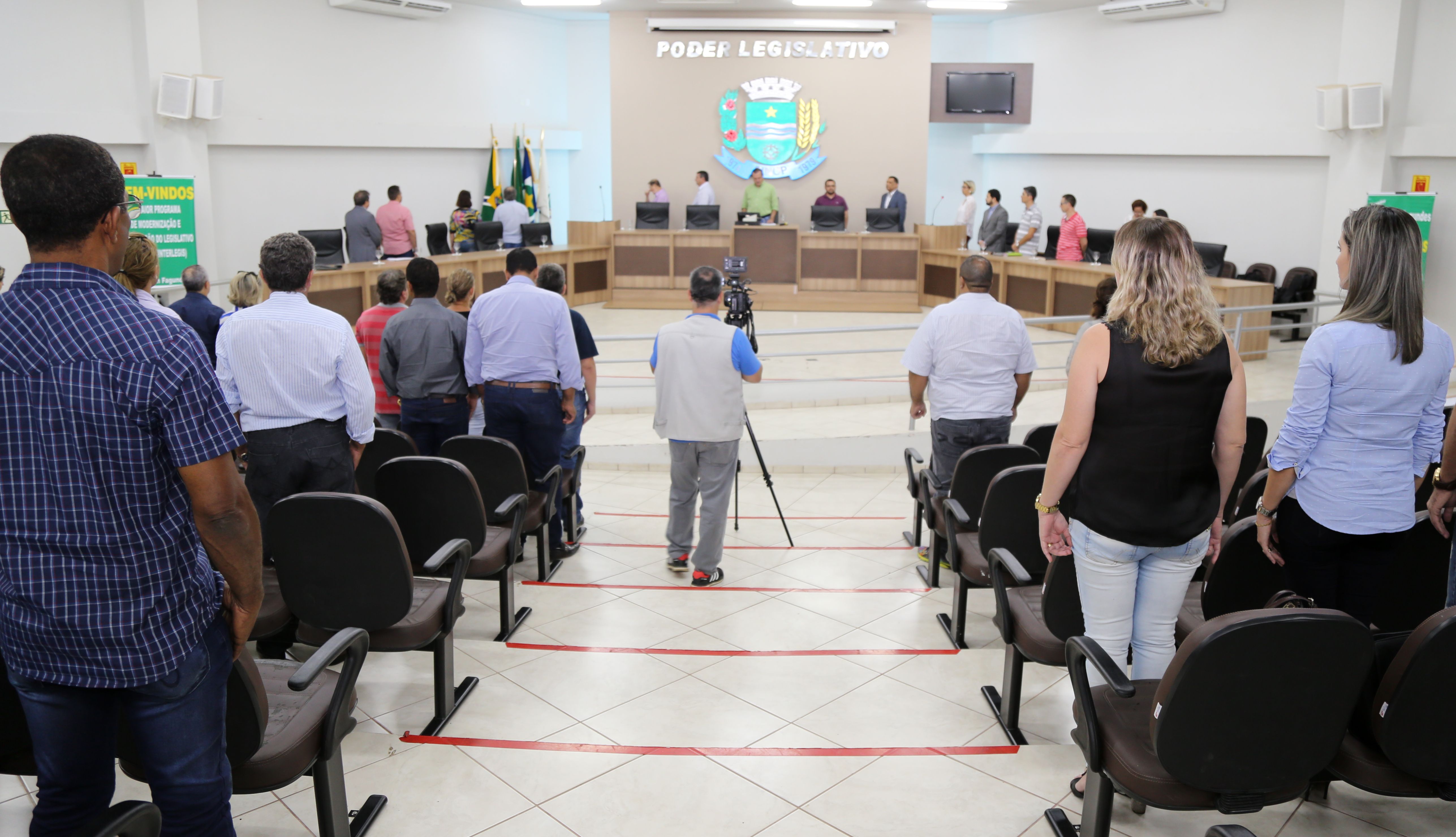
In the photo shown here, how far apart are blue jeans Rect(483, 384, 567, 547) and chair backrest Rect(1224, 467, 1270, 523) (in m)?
2.89

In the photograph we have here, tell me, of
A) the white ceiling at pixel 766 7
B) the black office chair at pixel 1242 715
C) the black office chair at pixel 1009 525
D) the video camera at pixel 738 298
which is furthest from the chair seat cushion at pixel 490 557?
the white ceiling at pixel 766 7

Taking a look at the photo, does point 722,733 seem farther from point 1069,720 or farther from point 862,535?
point 862,535

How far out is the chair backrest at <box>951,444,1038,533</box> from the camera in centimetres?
396

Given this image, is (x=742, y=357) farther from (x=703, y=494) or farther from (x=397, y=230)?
(x=397, y=230)

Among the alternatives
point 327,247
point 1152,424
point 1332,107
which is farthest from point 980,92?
point 1152,424

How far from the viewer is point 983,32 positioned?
16.4 metres

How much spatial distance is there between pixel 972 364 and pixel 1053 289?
8099mm

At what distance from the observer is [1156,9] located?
12953mm

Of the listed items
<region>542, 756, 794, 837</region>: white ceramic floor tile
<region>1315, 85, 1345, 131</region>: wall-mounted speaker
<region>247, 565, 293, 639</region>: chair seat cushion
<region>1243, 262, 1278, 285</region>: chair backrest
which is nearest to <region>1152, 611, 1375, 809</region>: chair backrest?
<region>542, 756, 794, 837</region>: white ceramic floor tile

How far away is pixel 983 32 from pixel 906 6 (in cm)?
293

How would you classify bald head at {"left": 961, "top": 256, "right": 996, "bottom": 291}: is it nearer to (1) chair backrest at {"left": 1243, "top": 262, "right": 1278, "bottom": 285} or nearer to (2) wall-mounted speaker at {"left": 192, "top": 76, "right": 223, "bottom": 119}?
(1) chair backrest at {"left": 1243, "top": 262, "right": 1278, "bottom": 285}

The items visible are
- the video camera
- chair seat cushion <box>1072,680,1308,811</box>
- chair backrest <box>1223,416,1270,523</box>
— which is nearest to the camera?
chair seat cushion <box>1072,680,1308,811</box>

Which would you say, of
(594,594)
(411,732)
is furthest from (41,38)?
(411,732)

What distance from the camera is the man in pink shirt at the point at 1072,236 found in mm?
11828
